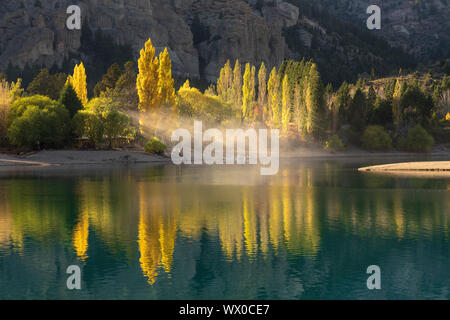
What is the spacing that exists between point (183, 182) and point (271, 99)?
305 ft

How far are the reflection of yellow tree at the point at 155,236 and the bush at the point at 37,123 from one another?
59.8 meters

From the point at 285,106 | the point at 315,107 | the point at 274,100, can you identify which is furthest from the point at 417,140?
the point at 274,100

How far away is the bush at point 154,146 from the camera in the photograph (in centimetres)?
10662

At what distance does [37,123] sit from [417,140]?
102 meters

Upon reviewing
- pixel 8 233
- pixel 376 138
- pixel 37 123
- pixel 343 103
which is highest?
pixel 343 103

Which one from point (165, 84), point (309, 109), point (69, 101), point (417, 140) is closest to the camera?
point (69, 101)

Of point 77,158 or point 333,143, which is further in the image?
point 333,143

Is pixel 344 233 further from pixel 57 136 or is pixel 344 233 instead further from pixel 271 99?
pixel 271 99

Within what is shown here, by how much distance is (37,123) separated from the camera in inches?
3718

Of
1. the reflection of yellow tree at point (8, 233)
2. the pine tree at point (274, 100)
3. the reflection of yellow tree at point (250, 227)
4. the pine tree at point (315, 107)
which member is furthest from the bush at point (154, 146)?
the reflection of yellow tree at point (8, 233)

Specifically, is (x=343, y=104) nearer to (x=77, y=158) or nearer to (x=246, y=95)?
(x=246, y=95)

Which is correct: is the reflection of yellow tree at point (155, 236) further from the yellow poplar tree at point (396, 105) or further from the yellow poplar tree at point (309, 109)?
the yellow poplar tree at point (396, 105)

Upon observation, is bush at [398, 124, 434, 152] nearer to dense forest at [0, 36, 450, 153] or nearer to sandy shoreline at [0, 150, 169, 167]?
dense forest at [0, 36, 450, 153]

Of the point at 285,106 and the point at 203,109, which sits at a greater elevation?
the point at 285,106
